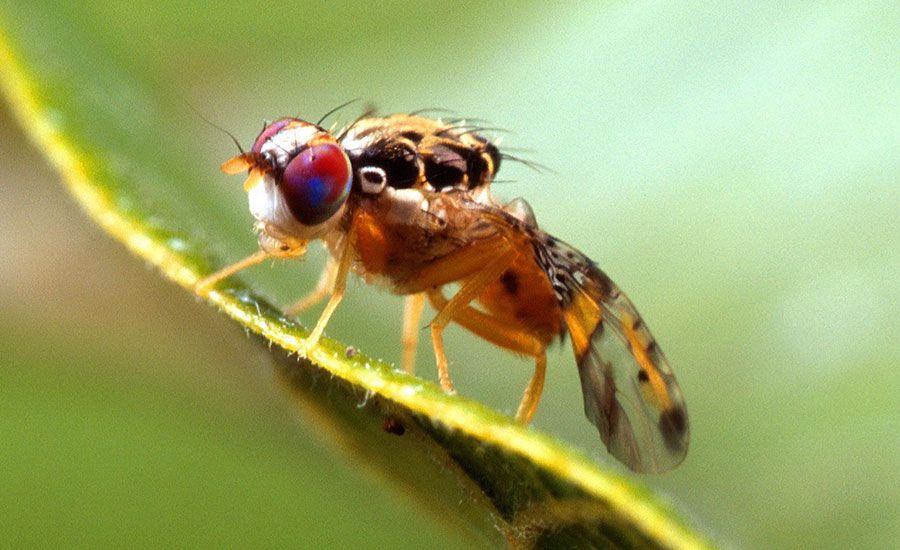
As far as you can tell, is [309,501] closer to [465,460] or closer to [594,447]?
[594,447]

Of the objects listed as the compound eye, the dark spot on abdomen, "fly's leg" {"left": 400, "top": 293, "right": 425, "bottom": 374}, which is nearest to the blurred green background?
"fly's leg" {"left": 400, "top": 293, "right": 425, "bottom": 374}

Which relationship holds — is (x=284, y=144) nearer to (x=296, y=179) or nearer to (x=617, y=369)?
(x=296, y=179)

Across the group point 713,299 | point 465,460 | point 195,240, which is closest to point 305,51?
point 713,299

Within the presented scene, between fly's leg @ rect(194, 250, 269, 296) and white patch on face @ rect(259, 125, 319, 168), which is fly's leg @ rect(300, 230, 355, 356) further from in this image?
white patch on face @ rect(259, 125, 319, 168)

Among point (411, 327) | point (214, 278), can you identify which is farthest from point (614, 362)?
point (214, 278)

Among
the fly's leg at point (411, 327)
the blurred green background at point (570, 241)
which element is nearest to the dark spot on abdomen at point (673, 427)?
the blurred green background at point (570, 241)
